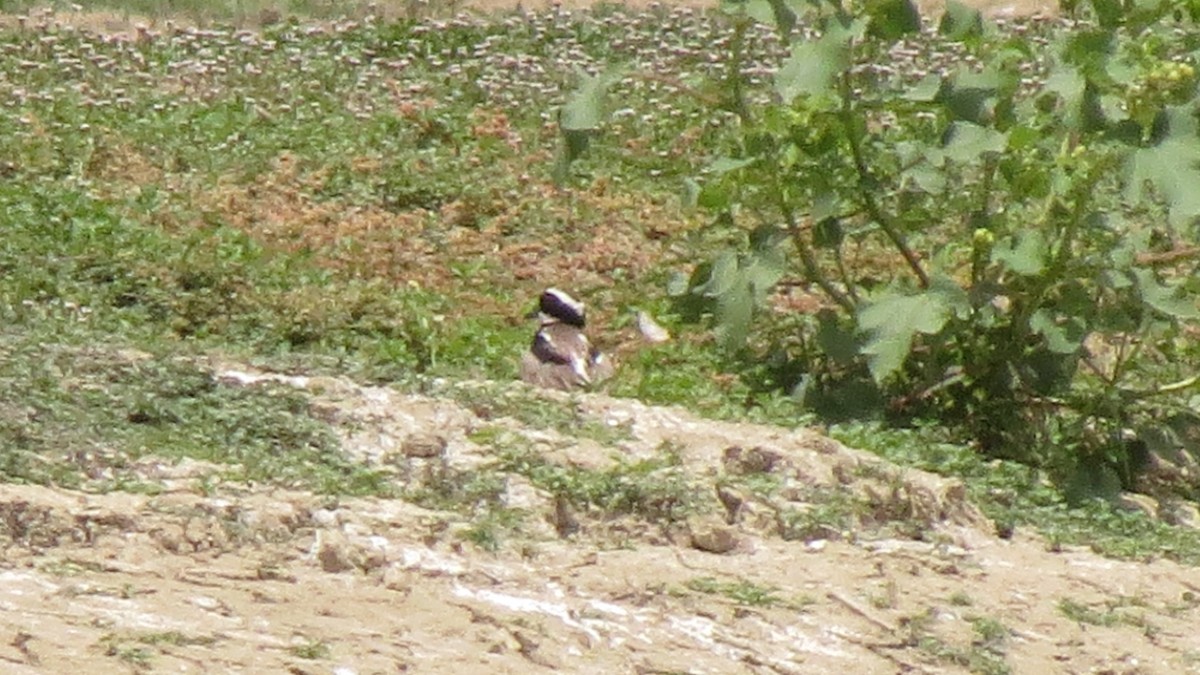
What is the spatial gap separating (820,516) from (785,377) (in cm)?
182

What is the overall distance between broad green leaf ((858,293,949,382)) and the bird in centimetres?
105

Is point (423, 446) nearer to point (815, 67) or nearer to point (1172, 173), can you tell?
point (815, 67)

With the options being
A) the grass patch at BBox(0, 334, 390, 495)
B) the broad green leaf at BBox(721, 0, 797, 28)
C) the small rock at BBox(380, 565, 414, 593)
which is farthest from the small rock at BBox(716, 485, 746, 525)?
the broad green leaf at BBox(721, 0, 797, 28)

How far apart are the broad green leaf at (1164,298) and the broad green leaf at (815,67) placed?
3.73 ft

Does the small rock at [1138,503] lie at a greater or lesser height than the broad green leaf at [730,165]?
lesser

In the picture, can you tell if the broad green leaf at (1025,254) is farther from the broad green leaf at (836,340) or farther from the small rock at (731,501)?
the small rock at (731,501)

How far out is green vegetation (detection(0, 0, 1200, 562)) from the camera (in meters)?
7.02

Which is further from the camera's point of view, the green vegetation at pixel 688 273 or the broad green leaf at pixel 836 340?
the broad green leaf at pixel 836 340

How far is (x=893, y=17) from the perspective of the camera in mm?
7691

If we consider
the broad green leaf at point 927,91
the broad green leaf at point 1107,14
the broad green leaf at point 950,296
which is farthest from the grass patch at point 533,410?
A: the broad green leaf at point 1107,14

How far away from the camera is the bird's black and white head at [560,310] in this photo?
891 centimetres

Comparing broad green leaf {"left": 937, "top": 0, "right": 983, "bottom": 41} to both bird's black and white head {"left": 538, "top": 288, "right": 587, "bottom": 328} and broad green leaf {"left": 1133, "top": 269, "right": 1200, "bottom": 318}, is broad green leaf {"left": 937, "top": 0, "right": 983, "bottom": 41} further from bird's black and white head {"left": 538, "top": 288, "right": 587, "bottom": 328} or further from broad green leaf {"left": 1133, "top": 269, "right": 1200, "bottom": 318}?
bird's black and white head {"left": 538, "top": 288, "right": 587, "bottom": 328}

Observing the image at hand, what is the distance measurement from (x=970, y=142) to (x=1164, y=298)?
0.81 metres

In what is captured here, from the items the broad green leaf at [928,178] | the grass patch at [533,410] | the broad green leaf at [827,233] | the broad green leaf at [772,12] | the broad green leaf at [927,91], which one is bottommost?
the grass patch at [533,410]
